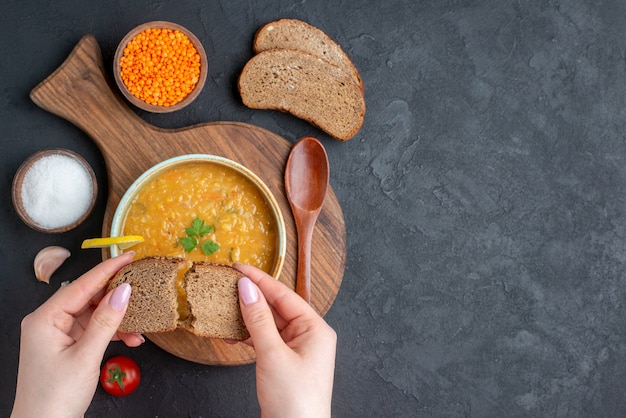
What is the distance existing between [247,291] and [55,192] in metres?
1.18

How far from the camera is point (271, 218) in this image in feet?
9.44

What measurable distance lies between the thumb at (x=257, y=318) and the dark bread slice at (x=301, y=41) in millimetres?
1287

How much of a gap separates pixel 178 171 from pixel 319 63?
34.7 inches

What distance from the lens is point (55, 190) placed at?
2951 millimetres

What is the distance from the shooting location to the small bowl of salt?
115 inches

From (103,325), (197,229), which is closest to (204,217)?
(197,229)

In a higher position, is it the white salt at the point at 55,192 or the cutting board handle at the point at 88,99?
the cutting board handle at the point at 88,99

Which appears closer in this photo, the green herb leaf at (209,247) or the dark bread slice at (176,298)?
the dark bread slice at (176,298)

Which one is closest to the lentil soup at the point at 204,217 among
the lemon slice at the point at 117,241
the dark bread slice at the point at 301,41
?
the lemon slice at the point at 117,241

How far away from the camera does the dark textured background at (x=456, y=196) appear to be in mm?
3121

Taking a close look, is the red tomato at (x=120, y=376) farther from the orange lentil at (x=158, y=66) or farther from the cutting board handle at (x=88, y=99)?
the orange lentil at (x=158, y=66)

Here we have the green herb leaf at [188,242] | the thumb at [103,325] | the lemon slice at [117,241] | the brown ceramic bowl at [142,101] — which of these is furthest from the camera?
the brown ceramic bowl at [142,101]

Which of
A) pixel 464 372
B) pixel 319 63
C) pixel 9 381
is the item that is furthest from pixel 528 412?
pixel 9 381

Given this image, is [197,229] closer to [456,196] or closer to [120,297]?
[120,297]
